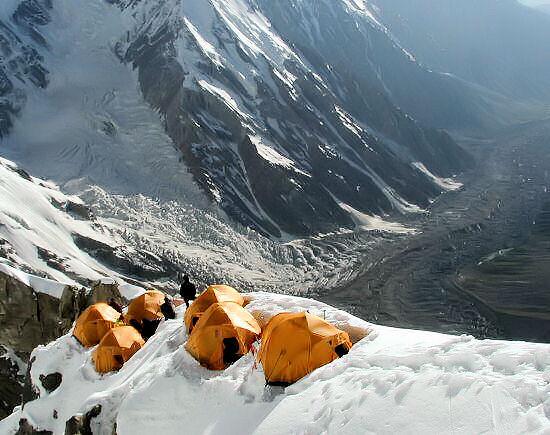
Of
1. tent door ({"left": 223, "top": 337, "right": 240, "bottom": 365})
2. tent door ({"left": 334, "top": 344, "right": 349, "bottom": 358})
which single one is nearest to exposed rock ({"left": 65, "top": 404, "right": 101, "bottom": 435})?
tent door ({"left": 223, "top": 337, "right": 240, "bottom": 365})

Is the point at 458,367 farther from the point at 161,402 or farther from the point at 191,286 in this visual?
the point at 191,286

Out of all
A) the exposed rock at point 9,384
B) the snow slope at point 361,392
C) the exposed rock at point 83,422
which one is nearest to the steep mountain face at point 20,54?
the exposed rock at point 9,384

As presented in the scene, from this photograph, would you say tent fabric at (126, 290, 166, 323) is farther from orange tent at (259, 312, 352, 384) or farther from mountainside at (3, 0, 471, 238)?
mountainside at (3, 0, 471, 238)

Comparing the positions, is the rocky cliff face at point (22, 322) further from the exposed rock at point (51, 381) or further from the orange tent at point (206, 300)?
the orange tent at point (206, 300)

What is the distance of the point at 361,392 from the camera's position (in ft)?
43.7

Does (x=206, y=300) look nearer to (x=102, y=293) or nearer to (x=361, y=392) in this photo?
(x=361, y=392)

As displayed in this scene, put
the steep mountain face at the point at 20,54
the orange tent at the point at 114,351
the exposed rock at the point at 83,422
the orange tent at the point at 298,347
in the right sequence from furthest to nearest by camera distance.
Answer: the steep mountain face at the point at 20,54 → the orange tent at the point at 114,351 → the exposed rock at the point at 83,422 → the orange tent at the point at 298,347

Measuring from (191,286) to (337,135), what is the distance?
101 metres

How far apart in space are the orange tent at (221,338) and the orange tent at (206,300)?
93.9 inches

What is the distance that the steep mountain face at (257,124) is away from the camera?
96750 millimetres

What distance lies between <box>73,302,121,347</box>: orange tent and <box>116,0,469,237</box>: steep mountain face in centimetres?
6133

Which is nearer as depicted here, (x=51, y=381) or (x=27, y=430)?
(x=27, y=430)

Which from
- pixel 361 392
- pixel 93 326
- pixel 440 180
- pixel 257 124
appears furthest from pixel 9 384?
pixel 440 180

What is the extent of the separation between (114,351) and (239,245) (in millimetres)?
59792
